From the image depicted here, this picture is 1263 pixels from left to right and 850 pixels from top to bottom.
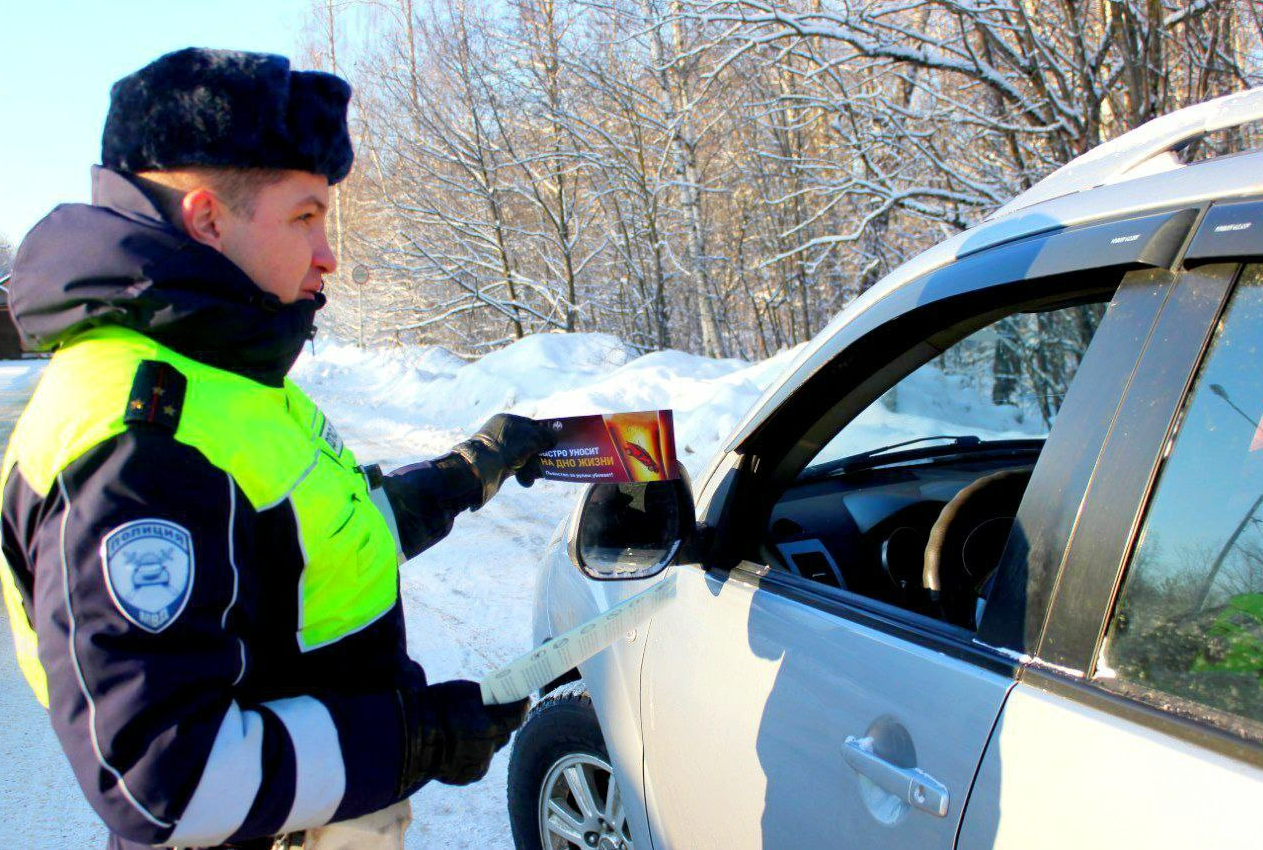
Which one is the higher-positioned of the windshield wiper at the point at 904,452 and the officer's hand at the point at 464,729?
the windshield wiper at the point at 904,452

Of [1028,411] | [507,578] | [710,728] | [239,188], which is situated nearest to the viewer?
[239,188]

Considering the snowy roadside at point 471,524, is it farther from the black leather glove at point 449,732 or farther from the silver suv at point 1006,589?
the black leather glove at point 449,732

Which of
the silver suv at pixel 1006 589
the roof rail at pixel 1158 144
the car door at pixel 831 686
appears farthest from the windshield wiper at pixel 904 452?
the roof rail at pixel 1158 144

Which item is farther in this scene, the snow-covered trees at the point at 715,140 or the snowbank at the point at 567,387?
the snowbank at the point at 567,387

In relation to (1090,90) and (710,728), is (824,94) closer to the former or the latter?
(1090,90)

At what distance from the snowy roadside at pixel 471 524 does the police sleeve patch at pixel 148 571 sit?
2.15 metres

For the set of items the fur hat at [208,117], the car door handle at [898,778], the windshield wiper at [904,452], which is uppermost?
the fur hat at [208,117]

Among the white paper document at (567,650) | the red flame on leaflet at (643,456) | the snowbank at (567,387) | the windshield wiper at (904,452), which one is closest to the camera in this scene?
the white paper document at (567,650)

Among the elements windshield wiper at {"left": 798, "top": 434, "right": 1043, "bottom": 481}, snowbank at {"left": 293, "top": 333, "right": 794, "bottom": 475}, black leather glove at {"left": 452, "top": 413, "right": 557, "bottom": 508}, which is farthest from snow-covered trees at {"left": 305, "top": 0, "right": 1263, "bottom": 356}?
black leather glove at {"left": 452, "top": 413, "right": 557, "bottom": 508}

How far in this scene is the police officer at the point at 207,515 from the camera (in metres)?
1.02

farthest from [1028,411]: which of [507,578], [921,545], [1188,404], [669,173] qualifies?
[669,173]

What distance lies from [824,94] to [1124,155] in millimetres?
7636

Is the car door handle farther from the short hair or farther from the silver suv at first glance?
the short hair

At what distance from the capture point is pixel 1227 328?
1072 mm
